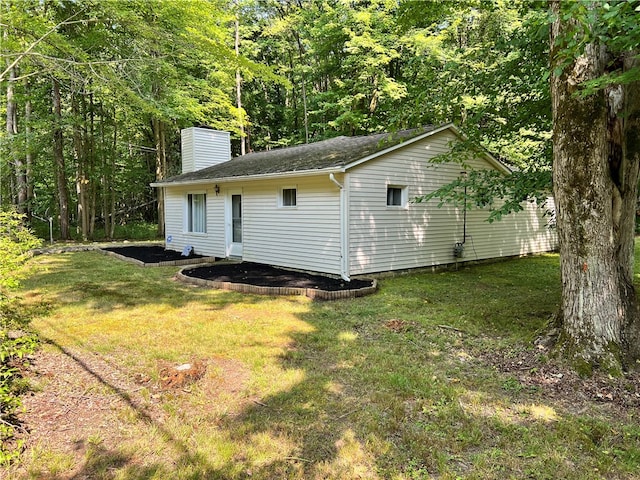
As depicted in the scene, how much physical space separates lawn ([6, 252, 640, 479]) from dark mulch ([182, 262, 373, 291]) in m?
1.70

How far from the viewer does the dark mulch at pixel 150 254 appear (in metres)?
11.9

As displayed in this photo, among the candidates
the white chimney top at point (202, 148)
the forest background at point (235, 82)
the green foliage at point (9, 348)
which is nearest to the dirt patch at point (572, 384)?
the forest background at point (235, 82)

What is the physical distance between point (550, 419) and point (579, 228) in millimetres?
1896

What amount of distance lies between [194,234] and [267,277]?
5.42m

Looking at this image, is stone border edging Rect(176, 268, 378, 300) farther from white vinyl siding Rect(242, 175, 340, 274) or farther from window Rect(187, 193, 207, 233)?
window Rect(187, 193, 207, 233)

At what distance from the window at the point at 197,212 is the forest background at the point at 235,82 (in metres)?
2.79

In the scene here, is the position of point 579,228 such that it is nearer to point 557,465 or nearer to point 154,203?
point 557,465

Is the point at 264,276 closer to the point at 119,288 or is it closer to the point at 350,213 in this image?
the point at 350,213

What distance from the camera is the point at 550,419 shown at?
3.09 meters

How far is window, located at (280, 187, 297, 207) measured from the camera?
9750 millimetres

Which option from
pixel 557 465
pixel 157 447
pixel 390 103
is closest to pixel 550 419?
pixel 557 465

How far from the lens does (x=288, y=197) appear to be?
994 centimetres

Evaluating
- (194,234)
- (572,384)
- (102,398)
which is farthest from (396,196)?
(102,398)

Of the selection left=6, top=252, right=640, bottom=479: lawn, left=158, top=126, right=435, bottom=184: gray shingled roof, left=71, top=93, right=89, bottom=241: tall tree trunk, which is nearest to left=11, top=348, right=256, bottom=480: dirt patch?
left=6, top=252, right=640, bottom=479: lawn
